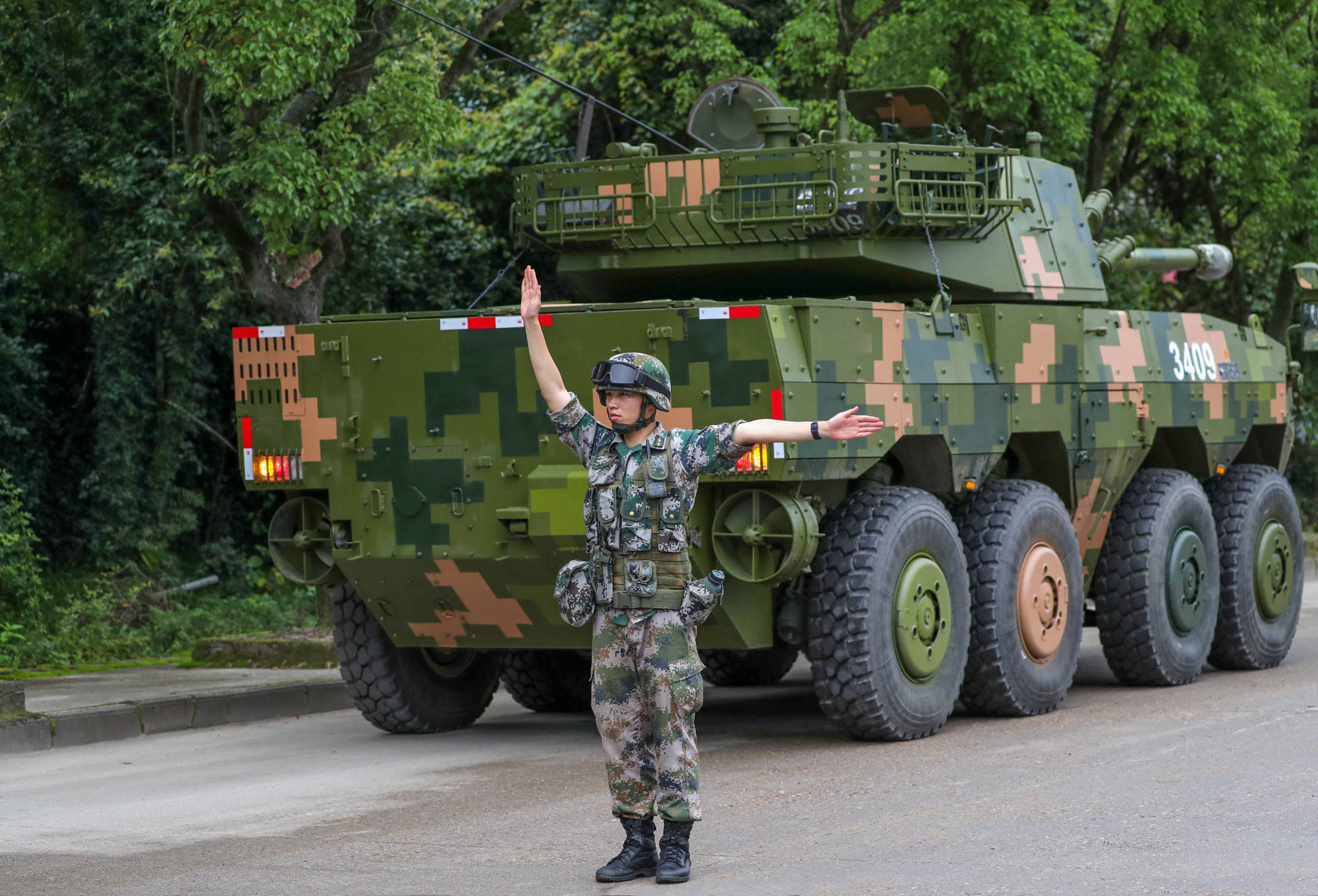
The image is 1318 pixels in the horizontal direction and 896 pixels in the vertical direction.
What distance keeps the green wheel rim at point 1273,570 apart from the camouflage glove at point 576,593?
23.7 ft

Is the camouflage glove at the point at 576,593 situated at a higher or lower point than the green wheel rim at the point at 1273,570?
higher

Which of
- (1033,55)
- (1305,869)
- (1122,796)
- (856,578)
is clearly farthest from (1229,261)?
(1305,869)

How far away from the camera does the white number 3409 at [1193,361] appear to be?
11.9 meters

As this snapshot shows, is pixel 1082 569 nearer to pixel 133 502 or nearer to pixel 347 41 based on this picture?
pixel 347 41

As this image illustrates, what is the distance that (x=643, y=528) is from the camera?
6250 mm

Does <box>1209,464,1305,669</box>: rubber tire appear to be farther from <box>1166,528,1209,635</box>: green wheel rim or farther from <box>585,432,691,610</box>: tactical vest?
<box>585,432,691,610</box>: tactical vest

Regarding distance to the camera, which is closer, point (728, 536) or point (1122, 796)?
point (1122, 796)

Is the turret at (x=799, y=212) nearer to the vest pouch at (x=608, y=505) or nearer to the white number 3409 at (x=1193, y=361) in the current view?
the white number 3409 at (x=1193, y=361)

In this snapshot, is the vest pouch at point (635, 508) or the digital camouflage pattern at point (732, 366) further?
the digital camouflage pattern at point (732, 366)

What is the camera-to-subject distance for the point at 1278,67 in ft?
64.1

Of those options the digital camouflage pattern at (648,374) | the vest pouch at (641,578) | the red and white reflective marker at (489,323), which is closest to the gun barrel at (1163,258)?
the red and white reflective marker at (489,323)

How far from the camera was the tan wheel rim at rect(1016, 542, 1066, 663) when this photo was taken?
10.1 m

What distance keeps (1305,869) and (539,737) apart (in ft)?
16.3

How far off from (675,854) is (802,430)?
55.8 inches
